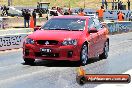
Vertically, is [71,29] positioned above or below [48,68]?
above

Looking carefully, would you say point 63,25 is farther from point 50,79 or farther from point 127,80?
point 127,80

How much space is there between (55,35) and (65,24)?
1.11m

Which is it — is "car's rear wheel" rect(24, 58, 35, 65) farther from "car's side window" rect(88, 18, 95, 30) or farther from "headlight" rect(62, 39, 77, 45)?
"car's side window" rect(88, 18, 95, 30)

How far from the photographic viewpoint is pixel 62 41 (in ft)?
42.7

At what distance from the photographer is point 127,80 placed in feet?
A: 14.9

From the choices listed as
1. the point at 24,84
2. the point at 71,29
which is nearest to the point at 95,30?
the point at 71,29

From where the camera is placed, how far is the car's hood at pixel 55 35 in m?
13.1

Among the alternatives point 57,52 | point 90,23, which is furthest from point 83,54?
point 90,23

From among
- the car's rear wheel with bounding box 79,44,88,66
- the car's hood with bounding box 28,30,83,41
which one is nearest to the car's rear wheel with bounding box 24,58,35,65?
the car's hood with bounding box 28,30,83,41

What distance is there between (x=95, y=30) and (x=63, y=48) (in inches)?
56.9

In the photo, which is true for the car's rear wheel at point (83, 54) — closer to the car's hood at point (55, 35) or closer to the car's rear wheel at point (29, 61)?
the car's hood at point (55, 35)

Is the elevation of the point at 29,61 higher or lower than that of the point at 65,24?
lower

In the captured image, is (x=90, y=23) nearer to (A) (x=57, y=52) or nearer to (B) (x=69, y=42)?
(B) (x=69, y=42)

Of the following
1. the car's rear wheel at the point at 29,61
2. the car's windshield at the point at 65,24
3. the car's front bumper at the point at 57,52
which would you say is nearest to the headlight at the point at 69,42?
the car's front bumper at the point at 57,52
